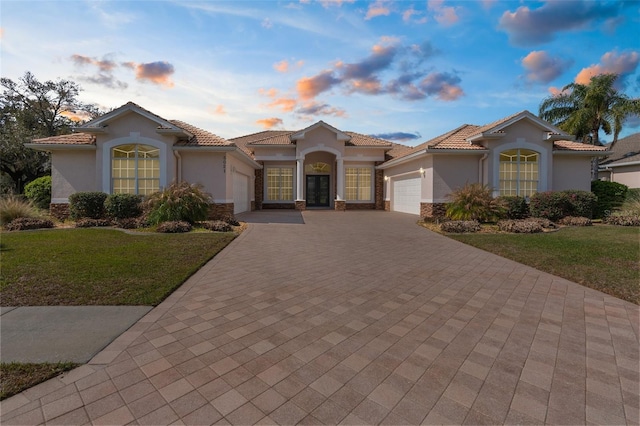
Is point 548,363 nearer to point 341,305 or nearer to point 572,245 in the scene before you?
point 341,305

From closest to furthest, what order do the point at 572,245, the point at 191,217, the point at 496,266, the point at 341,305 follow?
the point at 341,305 < the point at 496,266 < the point at 572,245 < the point at 191,217

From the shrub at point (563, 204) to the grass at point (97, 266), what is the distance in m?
13.3

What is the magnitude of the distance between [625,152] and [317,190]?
77.7ft

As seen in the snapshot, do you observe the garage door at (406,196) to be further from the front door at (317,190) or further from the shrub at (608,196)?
the shrub at (608,196)

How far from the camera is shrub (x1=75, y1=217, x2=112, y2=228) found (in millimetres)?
11959

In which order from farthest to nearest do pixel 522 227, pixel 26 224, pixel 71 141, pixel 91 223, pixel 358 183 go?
pixel 358 183 → pixel 71 141 → pixel 91 223 → pixel 522 227 → pixel 26 224

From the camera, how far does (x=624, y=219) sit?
12844 mm

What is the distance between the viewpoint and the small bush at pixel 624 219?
496 inches

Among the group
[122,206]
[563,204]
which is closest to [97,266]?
[122,206]

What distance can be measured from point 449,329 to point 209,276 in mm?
4230

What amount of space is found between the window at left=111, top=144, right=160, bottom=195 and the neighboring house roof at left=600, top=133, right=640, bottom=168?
Result: 27.2m

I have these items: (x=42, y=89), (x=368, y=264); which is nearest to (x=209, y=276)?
(x=368, y=264)

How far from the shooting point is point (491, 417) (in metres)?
2.33

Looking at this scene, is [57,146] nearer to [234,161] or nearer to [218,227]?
[234,161]
